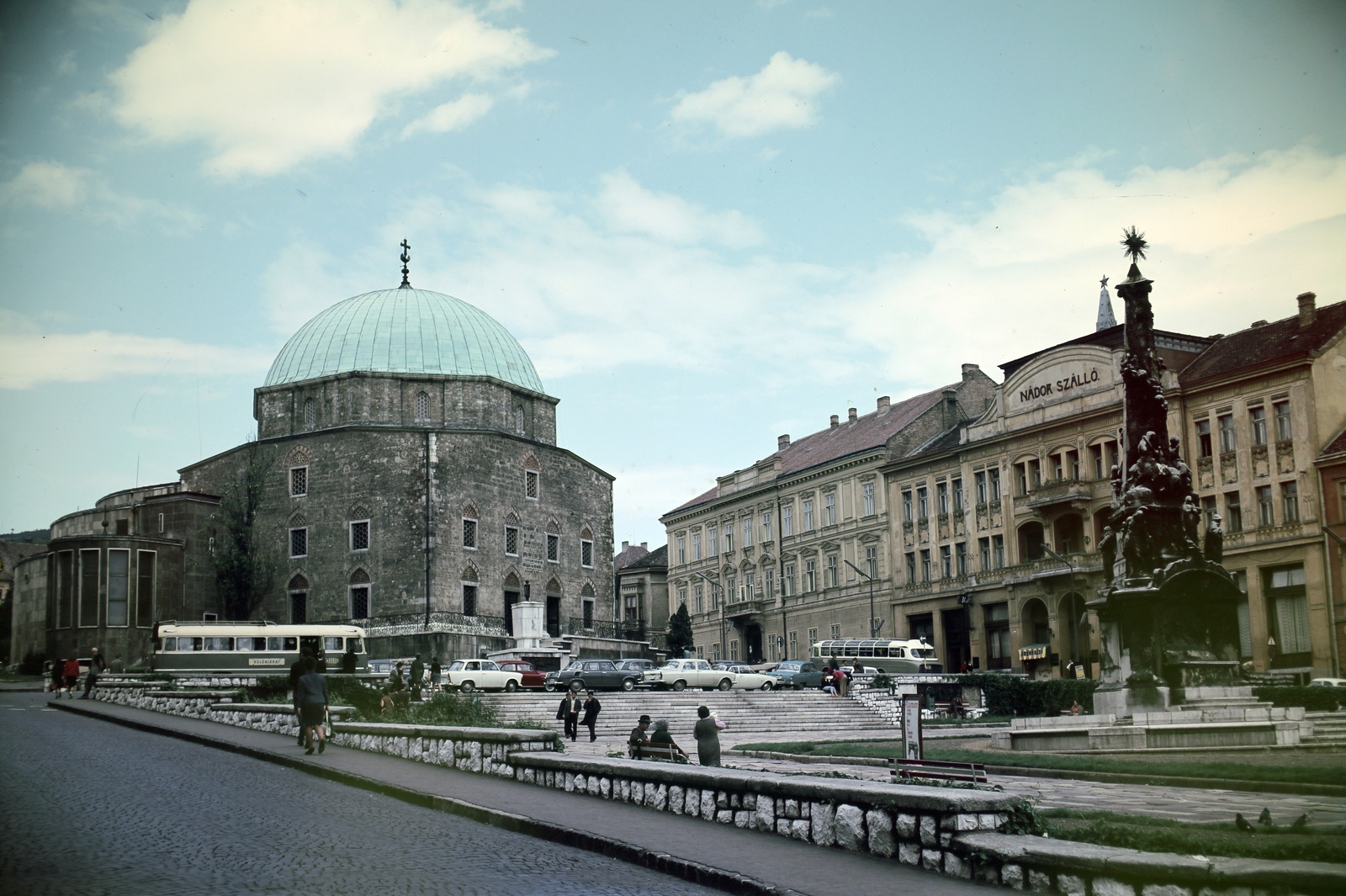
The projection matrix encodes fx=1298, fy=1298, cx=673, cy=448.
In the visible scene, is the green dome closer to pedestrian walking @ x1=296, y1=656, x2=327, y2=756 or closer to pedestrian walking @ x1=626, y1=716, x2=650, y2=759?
pedestrian walking @ x1=296, y1=656, x2=327, y2=756

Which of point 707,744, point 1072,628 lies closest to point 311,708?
point 707,744

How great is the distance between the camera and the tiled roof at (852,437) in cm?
6681

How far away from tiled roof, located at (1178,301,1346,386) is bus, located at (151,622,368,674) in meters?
35.6

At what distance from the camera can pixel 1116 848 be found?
869cm

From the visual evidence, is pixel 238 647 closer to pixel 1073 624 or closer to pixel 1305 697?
pixel 1073 624

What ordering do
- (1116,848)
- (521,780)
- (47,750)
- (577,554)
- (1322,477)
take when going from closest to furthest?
(1116,848), (521,780), (47,750), (1322,477), (577,554)

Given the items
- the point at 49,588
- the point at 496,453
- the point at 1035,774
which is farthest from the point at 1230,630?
the point at 49,588

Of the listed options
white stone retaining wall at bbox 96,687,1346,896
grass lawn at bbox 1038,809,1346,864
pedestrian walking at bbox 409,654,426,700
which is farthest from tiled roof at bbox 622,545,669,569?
grass lawn at bbox 1038,809,1346,864

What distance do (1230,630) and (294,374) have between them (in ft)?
188

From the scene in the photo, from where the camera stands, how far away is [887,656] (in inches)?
2133

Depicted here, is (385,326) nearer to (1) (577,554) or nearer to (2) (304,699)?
(1) (577,554)

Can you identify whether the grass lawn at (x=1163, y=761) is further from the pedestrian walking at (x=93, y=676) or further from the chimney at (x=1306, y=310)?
the chimney at (x=1306, y=310)

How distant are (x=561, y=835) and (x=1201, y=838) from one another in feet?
19.2

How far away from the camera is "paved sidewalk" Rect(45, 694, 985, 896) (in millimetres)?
9445
